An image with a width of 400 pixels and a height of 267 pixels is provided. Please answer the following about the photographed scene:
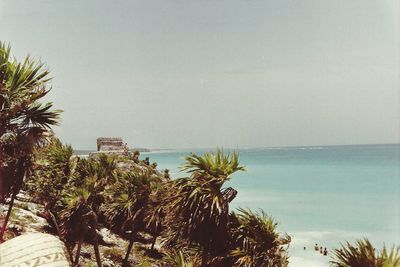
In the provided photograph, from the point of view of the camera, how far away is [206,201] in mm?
10891

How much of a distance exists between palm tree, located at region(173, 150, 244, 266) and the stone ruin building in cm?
5222

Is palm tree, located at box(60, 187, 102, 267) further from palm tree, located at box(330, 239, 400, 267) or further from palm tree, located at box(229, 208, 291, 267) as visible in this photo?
palm tree, located at box(330, 239, 400, 267)

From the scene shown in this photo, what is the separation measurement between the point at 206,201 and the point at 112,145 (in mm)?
56128

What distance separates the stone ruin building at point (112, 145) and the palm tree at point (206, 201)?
52216mm

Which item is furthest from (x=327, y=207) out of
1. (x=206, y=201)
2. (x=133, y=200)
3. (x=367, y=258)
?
(x=367, y=258)

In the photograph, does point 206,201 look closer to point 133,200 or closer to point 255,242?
point 255,242

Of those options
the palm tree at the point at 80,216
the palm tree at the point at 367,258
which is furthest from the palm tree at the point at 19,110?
the palm tree at the point at 367,258

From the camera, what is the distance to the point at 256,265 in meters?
10.5

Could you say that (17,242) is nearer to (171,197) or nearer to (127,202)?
(171,197)

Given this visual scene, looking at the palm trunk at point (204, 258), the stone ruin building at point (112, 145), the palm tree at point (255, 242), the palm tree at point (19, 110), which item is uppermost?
the stone ruin building at point (112, 145)

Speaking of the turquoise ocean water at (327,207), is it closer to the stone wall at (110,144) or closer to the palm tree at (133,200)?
the palm tree at (133,200)

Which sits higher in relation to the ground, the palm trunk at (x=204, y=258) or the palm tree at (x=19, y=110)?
the palm tree at (x=19, y=110)

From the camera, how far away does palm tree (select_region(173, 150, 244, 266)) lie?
10898mm

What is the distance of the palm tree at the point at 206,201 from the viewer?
35.8 feet
